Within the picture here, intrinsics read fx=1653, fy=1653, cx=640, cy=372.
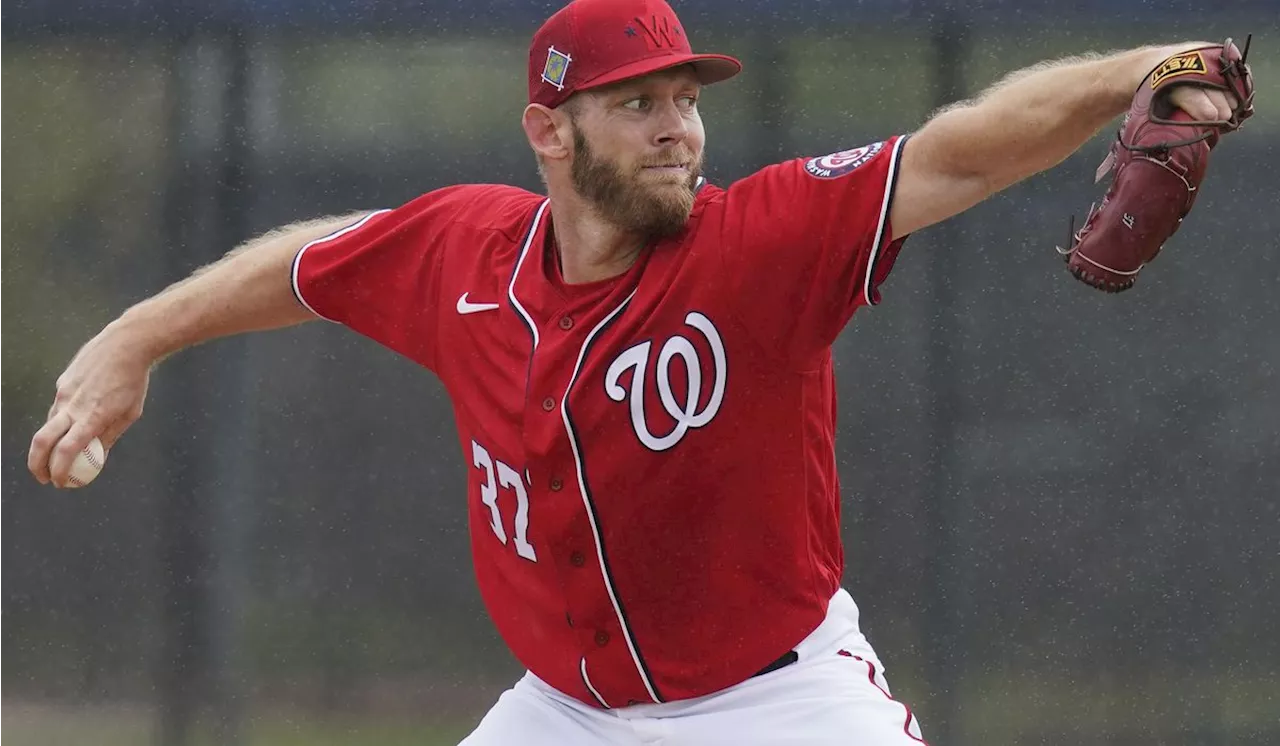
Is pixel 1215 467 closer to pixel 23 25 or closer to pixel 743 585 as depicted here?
pixel 743 585

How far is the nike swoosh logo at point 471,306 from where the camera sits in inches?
109

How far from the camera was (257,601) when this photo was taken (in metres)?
4.17

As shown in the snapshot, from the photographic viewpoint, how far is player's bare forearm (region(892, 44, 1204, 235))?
2.04 meters

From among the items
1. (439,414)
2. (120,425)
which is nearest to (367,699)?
(439,414)

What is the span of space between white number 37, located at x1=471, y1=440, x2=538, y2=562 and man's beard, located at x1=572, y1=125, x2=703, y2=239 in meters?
0.45

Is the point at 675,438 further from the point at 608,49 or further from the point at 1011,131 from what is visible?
the point at 1011,131

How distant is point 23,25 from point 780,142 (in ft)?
6.47

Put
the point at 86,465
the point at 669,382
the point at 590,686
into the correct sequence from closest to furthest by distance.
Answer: the point at 669,382, the point at 590,686, the point at 86,465

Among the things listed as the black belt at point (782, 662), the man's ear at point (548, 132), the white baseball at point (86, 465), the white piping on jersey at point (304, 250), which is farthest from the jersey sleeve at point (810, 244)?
the white baseball at point (86, 465)

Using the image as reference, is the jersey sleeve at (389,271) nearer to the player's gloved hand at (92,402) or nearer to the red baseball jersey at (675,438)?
the red baseball jersey at (675,438)

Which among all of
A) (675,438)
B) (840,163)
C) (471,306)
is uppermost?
(840,163)

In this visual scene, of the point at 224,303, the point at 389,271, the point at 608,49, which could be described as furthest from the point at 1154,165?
the point at 224,303

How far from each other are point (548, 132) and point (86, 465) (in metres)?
0.94

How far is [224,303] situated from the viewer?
3014 mm
